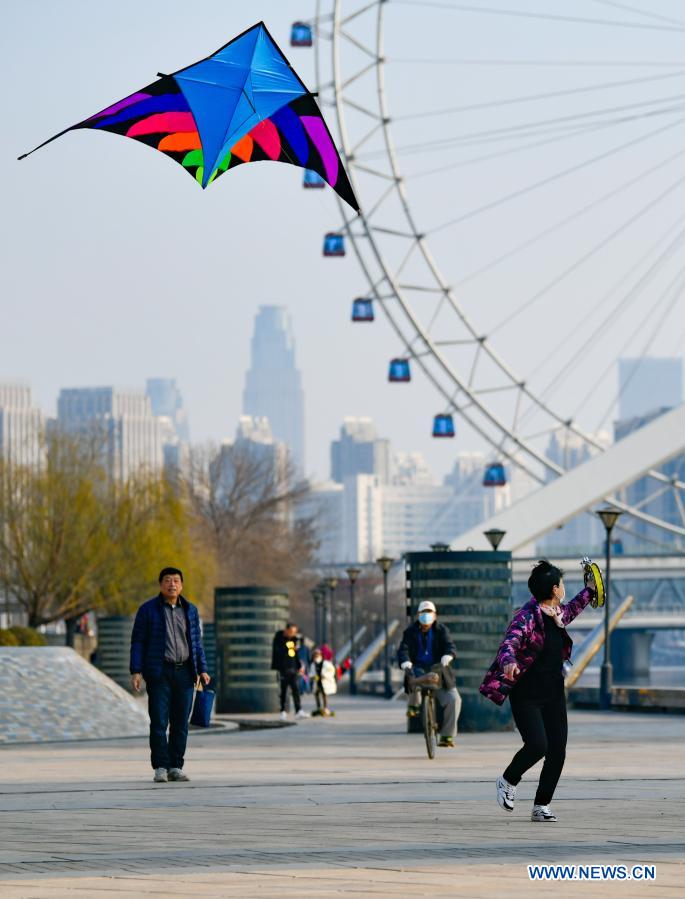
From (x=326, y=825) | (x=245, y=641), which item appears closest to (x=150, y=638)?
(x=326, y=825)

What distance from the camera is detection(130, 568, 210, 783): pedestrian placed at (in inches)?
587

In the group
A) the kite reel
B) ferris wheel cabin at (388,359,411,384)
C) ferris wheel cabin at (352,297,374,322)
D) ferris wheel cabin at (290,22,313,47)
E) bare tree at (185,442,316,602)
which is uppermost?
ferris wheel cabin at (290,22,313,47)

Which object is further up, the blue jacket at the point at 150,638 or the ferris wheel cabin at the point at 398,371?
the ferris wheel cabin at the point at 398,371

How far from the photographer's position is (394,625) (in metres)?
61.4

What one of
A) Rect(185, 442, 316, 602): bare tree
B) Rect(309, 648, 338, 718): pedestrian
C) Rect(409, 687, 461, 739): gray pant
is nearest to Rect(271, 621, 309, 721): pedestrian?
Rect(309, 648, 338, 718): pedestrian

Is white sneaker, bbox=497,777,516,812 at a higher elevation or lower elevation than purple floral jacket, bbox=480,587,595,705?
lower

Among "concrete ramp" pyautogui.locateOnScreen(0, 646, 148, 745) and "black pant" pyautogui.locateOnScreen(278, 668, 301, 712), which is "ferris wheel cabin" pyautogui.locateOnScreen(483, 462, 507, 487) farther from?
"concrete ramp" pyautogui.locateOnScreen(0, 646, 148, 745)

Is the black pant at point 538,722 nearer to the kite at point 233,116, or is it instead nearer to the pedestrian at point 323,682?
the kite at point 233,116

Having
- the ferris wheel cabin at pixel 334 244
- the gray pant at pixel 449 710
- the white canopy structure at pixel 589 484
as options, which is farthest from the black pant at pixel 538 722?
the white canopy structure at pixel 589 484

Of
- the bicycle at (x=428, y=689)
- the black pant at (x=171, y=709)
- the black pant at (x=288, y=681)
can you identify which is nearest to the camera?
the black pant at (x=171, y=709)

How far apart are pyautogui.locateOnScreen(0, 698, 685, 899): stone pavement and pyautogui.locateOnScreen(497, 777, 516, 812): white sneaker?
2.9 inches

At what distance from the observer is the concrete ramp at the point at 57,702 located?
22.4m

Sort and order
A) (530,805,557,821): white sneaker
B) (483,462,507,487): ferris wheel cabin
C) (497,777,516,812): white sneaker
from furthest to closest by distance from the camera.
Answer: (483,462,507,487): ferris wheel cabin → (497,777,516,812): white sneaker → (530,805,557,821): white sneaker

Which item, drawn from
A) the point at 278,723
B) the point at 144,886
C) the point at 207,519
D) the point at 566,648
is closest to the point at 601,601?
the point at 566,648
